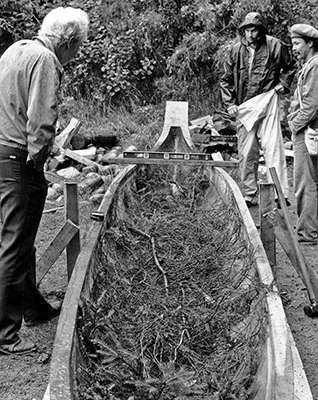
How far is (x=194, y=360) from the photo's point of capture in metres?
3.61

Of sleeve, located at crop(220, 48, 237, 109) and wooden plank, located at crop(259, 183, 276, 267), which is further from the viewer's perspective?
sleeve, located at crop(220, 48, 237, 109)

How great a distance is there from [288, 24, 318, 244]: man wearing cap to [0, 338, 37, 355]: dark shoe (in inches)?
122

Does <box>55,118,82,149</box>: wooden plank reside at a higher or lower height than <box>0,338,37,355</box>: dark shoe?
lower

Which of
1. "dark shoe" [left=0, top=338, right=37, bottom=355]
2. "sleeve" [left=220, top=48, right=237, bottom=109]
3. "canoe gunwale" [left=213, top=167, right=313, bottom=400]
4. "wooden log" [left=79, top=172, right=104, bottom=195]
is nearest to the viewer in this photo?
"canoe gunwale" [left=213, top=167, right=313, bottom=400]

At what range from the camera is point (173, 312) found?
4.05 m

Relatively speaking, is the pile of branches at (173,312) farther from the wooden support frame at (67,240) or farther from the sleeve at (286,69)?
the sleeve at (286,69)

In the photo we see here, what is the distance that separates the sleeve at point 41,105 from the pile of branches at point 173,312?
2.93 ft

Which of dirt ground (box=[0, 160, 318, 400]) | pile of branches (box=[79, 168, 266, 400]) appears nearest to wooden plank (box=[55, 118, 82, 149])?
dirt ground (box=[0, 160, 318, 400])

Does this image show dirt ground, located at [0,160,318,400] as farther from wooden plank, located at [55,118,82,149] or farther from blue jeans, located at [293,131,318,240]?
wooden plank, located at [55,118,82,149]

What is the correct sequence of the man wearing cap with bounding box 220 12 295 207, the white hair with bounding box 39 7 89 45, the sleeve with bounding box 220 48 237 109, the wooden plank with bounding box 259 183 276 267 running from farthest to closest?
the sleeve with bounding box 220 48 237 109
the man wearing cap with bounding box 220 12 295 207
the wooden plank with bounding box 259 183 276 267
the white hair with bounding box 39 7 89 45

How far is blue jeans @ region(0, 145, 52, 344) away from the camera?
408cm

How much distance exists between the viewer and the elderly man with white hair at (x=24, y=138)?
12.9 ft

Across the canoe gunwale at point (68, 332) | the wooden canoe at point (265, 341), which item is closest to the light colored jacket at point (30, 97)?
the canoe gunwale at point (68, 332)

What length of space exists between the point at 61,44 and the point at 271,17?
7.40 m
